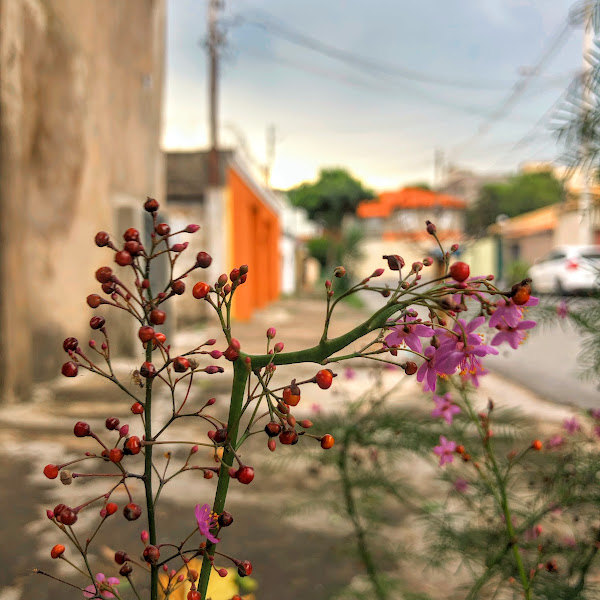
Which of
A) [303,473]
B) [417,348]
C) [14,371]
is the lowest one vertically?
[303,473]

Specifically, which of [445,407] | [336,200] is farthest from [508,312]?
[336,200]

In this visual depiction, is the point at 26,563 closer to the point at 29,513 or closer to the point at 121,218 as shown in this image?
the point at 29,513

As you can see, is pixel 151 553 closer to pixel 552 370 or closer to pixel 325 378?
pixel 325 378

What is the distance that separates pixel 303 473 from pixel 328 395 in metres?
2.04

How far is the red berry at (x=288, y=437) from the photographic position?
565mm

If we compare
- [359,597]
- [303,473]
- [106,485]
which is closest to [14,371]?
[106,485]

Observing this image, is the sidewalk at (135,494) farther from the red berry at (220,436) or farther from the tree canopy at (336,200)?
the tree canopy at (336,200)

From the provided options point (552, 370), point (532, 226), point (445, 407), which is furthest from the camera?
point (532, 226)

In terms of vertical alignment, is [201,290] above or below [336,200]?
below

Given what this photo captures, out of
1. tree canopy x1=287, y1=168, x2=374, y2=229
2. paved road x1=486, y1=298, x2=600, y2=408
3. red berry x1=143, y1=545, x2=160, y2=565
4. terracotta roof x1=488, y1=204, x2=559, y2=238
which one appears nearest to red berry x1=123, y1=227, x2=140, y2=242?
red berry x1=143, y1=545, x2=160, y2=565

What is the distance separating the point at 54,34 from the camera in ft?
15.9

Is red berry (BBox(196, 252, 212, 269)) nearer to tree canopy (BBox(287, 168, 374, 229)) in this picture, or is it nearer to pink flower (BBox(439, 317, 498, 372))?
pink flower (BBox(439, 317, 498, 372))

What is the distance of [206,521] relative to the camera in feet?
2.02

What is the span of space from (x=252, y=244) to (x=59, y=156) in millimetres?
10127
